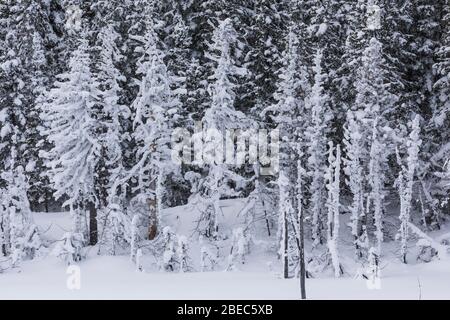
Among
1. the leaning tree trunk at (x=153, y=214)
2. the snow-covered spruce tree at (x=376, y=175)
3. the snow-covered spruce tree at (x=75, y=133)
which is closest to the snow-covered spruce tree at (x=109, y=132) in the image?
the snow-covered spruce tree at (x=75, y=133)

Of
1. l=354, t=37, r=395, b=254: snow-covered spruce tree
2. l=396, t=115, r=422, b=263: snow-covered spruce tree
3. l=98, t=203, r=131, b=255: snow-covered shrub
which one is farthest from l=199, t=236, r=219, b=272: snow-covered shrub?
l=396, t=115, r=422, b=263: snow-covered spruce tree

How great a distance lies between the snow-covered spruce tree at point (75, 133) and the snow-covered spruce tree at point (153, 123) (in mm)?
2077

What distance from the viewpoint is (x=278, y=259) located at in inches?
1158

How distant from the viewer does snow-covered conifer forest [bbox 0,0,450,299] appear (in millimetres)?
27734

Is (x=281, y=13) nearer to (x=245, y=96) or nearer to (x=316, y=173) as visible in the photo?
(x=245, y=96)

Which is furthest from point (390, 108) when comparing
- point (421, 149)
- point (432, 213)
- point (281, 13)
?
point (281, 13)

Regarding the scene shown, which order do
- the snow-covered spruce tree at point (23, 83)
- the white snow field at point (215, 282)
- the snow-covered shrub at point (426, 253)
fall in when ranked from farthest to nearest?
the snow-covered spruce tree at point (23, 83) < the snow-covered shrub at point (426, 253) < the white snow field at point (215, 282)

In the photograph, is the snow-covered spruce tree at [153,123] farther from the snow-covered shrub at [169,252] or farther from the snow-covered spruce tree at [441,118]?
the snow-covered spruce tree at [441,118]

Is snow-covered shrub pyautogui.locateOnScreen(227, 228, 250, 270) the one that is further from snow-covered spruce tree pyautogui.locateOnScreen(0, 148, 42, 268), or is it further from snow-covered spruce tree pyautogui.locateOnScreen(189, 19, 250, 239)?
snow-covered spruce tree pyautogui.locateOnScreen(0, 148, 42, 268)

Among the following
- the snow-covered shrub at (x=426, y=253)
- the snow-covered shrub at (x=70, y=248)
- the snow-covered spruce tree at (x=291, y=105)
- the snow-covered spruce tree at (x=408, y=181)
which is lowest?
the snow-covered shrub at (x=426, y=253)

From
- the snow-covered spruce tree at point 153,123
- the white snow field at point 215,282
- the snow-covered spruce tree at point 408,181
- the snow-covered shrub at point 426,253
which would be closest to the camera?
the white snow field at point 215,282

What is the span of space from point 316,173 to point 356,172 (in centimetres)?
197

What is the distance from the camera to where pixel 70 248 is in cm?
2744

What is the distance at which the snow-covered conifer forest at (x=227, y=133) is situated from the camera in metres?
27.7
